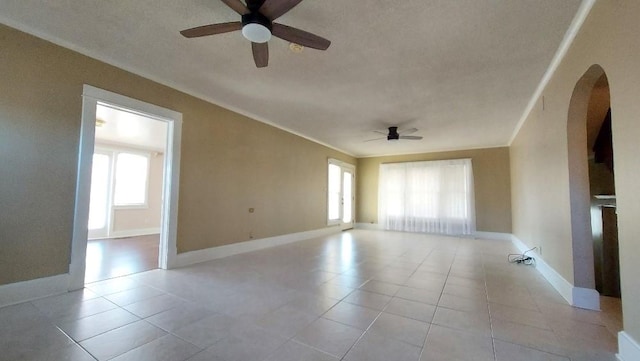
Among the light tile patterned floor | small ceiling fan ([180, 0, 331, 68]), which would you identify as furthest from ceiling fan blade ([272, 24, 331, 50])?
the light tile patterned floor

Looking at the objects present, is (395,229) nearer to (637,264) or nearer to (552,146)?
(552,146)

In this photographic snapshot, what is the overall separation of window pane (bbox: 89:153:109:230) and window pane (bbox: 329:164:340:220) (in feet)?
18.1

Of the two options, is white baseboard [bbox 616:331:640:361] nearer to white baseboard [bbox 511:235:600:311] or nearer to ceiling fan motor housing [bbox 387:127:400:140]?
white baseboard [bbox 511:235:600:311]

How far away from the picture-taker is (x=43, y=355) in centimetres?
→ 152

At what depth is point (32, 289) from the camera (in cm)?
235

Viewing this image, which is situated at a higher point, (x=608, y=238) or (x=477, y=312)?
(x=608, y=238)

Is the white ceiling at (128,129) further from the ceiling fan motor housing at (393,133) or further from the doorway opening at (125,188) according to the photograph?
the ceiling fan motor housing at (393,133)

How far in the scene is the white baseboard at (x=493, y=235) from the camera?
20.8 feet

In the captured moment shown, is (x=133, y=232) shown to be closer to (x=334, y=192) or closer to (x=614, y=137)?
(x=334, y=192)

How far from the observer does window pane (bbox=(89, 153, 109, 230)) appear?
5926 mm

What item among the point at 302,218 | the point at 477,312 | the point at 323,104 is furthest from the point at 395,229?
the point at 477,312

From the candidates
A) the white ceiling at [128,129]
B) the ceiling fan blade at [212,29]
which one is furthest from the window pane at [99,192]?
the ceiling fan blade at [212,29]

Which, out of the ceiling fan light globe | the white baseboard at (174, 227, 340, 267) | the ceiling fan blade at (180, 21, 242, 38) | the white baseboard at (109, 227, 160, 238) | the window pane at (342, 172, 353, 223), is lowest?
the white baseboard at (109, 227, 160, 238)

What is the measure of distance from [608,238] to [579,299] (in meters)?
0.83
